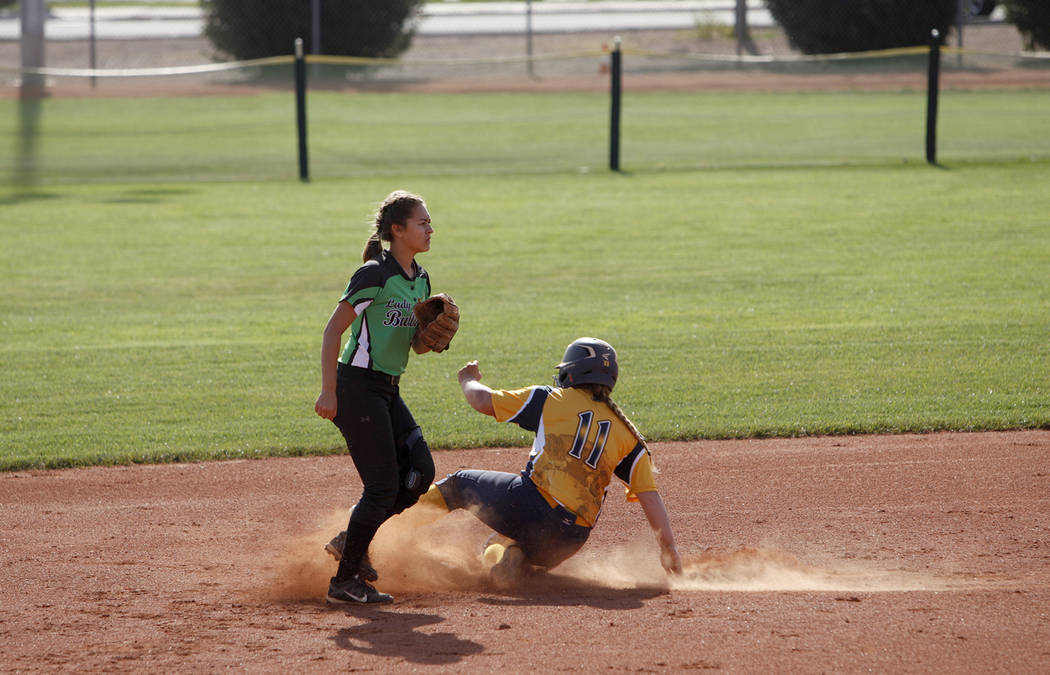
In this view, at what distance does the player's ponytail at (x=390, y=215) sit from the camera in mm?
5543

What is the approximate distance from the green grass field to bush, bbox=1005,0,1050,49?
37.8 feet

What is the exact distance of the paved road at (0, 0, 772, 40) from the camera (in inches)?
1481

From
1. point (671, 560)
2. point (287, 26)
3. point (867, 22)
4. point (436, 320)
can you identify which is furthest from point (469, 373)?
point (867, 22)

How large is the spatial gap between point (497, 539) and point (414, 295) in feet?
4.28

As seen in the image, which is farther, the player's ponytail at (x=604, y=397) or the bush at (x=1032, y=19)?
the bush at (x=1032, y=19)

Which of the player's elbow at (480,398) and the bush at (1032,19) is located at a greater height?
the bush at (1032,19)

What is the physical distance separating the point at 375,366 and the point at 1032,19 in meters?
31.1

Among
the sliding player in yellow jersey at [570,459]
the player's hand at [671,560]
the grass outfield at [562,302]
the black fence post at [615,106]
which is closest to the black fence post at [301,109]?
the grass outfield at [562,302]

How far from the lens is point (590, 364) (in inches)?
222

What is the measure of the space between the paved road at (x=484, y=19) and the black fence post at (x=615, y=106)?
51.2ft

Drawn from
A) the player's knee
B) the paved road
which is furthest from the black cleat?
the paved road

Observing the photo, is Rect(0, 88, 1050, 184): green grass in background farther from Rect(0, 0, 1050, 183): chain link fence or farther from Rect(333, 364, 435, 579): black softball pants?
Rect(333, 364, 435, 579): black softball pants

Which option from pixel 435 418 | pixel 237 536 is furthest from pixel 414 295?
pixel 435 418

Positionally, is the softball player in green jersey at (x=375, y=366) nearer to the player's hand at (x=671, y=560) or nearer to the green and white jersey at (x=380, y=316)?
the green and white jersey at (x=380, y=316)
